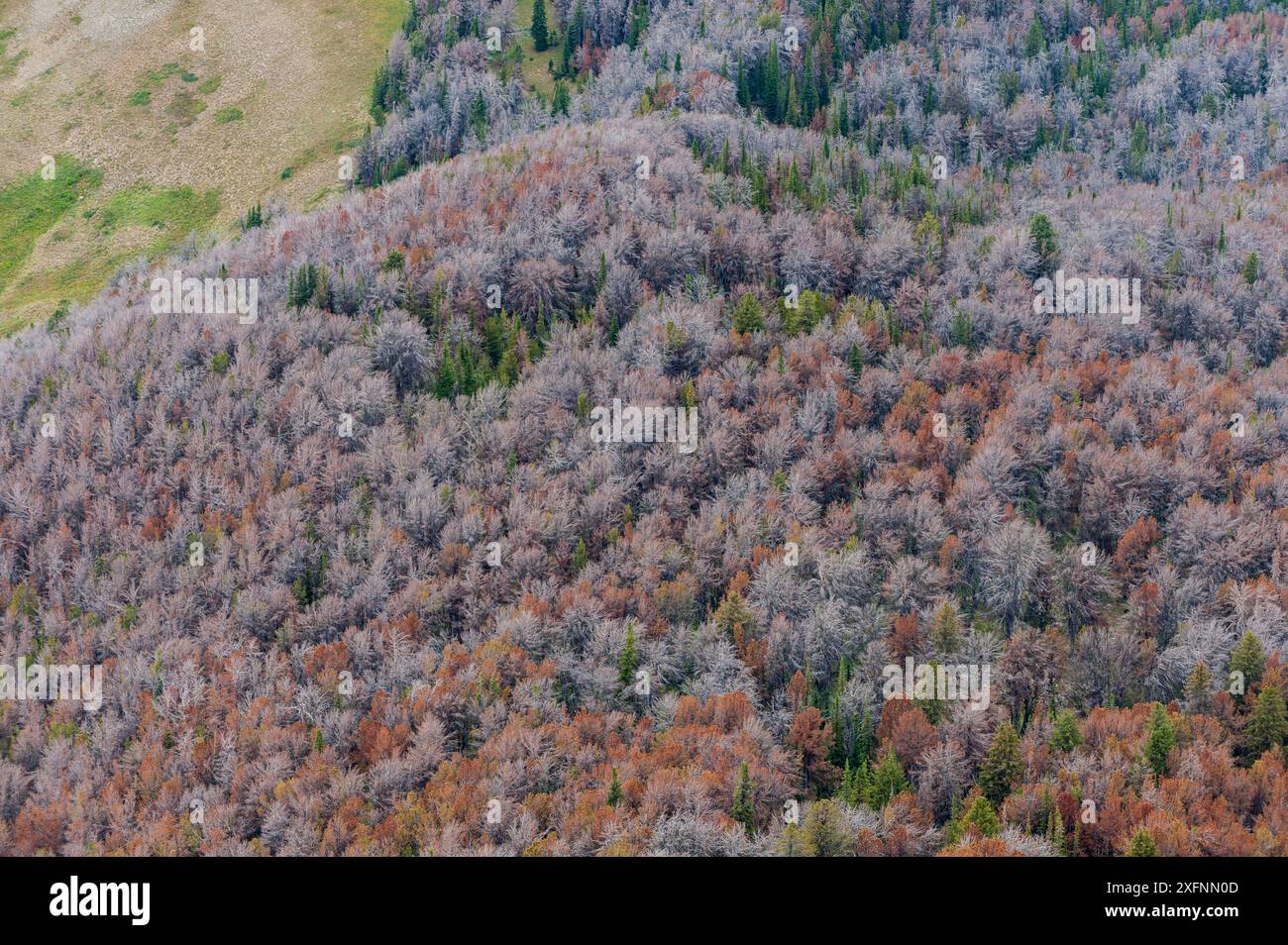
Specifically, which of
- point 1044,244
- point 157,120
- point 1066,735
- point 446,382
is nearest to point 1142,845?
point 1066,735

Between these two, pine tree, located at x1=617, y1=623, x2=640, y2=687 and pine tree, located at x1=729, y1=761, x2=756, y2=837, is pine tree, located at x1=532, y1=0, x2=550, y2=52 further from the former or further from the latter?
pine tree, located at x1=729, y1=761, x2=756, y2=837

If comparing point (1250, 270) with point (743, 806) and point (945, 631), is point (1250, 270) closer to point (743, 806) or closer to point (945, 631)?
point (945, 631)

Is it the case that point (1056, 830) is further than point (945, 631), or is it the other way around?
point (945, 631)

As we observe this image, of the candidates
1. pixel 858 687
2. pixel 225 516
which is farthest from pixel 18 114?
pixel 858 687

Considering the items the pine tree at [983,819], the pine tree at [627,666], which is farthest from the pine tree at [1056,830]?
the pine tree at [627,666]

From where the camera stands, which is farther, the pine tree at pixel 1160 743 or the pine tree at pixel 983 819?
the pine tree at pixel 1160 743

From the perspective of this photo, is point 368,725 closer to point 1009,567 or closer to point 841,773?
point 841,773

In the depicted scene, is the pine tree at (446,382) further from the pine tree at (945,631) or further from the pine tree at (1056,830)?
the pine tree at (1056,830)
